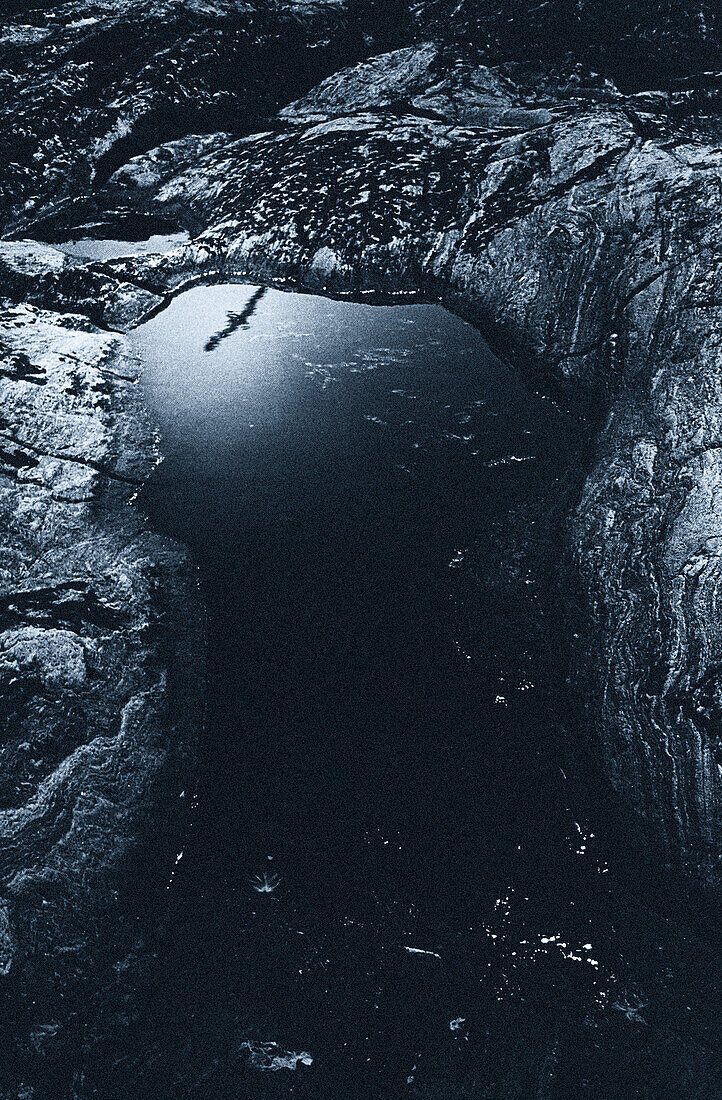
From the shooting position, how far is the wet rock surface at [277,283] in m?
1.32

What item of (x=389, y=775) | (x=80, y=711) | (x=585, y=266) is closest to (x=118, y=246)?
(x=585, y=266)

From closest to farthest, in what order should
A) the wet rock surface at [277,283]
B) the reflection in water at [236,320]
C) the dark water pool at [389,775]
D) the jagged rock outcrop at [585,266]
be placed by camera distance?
the dark water pool at [389,775], the wet rock surface at [277,283], the jagged rock outcrop at [585,266], the reflection in water at [236,320]

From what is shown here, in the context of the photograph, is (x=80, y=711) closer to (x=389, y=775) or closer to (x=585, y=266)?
(x=389, y=775)

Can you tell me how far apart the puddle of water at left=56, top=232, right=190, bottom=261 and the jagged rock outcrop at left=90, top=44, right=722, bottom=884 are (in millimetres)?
93

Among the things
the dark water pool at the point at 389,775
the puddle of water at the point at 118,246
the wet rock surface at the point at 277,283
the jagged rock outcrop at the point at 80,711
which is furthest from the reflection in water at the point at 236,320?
the puddle of water at the point at 118,246

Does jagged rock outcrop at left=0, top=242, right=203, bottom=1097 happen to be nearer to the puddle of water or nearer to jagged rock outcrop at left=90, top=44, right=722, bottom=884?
the puddle of water

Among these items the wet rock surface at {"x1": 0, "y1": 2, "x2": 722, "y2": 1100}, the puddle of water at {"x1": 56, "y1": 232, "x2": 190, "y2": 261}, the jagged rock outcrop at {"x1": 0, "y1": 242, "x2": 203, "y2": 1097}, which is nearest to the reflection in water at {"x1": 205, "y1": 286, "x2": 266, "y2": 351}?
the wet rock surface at {"x1": 0, "y1": 2, "x2": 722, "y2": 1100}

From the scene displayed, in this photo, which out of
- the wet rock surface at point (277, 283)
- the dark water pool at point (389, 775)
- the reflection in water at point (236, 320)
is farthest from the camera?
the reflection in water at point (236, 320)

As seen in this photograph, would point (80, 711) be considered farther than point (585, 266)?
No

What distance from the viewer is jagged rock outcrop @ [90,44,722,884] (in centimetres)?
144

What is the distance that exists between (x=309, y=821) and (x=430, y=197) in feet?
6.52

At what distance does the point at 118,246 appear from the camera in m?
2.60

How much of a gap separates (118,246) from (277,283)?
26.3 inches

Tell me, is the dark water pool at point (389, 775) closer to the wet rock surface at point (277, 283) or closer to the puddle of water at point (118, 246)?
the wet rock surface at point (277, 283)
